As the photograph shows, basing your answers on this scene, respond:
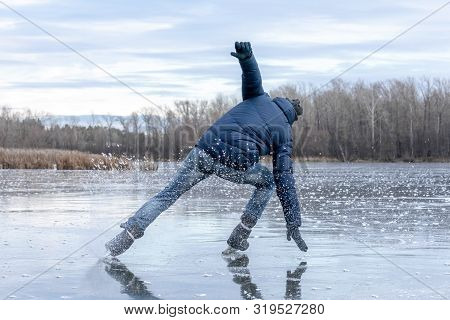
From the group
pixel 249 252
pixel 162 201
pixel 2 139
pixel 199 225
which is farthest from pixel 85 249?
pixel 2 139

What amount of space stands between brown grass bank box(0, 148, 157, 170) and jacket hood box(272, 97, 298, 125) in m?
28.1

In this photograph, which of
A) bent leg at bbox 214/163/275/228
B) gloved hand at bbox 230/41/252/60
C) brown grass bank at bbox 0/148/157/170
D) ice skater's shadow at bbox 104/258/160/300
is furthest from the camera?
brown grass bank at bbox 0/148/157/170

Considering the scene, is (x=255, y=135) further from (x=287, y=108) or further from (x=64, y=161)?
(x=64, y=161)

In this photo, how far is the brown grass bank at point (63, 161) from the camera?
121 feet

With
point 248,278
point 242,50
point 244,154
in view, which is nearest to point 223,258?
point 244,154

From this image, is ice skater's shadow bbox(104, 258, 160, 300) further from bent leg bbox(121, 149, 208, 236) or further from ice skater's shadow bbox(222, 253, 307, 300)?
ice skater's shadow bbox(222, 253, 307, 300)

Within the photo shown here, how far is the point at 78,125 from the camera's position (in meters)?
95.2

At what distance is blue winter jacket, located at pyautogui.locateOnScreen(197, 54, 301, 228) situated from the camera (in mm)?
8094

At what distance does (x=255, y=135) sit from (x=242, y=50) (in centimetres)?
83

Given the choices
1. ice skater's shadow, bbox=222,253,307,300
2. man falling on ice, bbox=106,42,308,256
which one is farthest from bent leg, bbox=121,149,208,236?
ice skater's shadow, bbox=222,253,307,300

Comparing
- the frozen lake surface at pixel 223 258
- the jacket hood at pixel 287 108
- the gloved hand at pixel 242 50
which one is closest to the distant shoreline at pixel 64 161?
the frozen lake surface at pixel 223 258

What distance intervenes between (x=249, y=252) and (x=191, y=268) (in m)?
1.22

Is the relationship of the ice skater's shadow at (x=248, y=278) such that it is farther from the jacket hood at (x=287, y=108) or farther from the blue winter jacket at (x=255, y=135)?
the jacket hood at (x=287, y=108)
